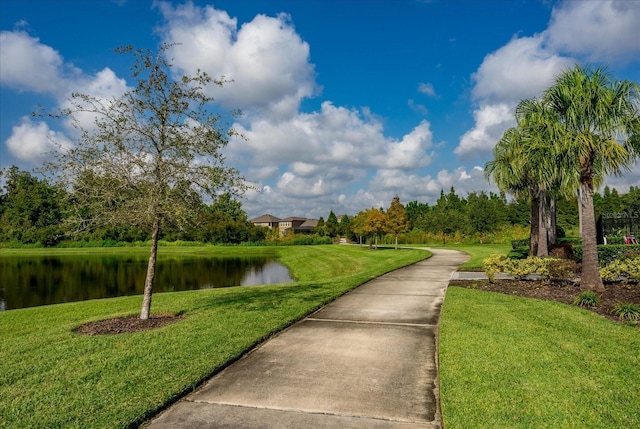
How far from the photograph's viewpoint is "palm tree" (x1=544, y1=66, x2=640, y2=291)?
11.3 metres

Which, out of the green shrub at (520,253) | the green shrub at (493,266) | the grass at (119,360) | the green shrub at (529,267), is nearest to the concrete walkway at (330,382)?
the grass at (119,360)

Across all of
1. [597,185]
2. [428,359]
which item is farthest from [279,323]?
[597,185]

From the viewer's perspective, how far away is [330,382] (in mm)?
5059

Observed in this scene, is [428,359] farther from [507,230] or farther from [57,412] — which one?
[507,230]

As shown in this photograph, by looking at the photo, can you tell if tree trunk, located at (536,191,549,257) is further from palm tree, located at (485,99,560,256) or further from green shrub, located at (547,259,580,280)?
green shrub, located at (547,259,580,280)

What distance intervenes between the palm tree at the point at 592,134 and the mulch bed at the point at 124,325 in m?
11.7

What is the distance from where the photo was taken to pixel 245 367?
5.69 metres

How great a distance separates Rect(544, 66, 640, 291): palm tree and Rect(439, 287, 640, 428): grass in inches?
153

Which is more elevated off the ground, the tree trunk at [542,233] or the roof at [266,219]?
the roof at [266,219]

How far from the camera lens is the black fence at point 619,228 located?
25688 mm

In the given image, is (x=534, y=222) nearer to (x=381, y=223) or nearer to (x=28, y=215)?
(x=381, y=223)

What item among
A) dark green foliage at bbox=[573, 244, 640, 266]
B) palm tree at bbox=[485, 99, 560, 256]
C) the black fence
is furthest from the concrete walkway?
the black fence

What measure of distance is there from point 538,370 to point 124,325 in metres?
7.81

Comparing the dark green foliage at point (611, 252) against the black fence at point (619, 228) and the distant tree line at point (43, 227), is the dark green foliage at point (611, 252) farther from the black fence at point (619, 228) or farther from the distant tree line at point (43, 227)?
the distant tree line at point (43, 227)
